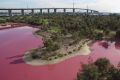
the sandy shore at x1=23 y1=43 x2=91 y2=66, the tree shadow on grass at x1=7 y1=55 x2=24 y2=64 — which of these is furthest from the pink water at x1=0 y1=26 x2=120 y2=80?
the sandy shore at x1=23 y1=43 x2=91 y2=66

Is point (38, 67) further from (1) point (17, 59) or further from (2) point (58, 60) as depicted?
(1) point (17, 59)

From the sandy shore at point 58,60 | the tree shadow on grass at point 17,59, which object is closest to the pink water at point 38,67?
the tree shadow on grass at point 17,59

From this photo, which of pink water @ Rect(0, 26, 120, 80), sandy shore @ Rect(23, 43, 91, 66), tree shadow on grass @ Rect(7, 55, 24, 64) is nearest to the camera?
pink water @ Rect(0, 26, 120, 80)

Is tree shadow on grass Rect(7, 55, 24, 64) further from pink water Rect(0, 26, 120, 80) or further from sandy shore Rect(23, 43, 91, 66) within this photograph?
sandy shore Rect(23, 43, 91, 66)

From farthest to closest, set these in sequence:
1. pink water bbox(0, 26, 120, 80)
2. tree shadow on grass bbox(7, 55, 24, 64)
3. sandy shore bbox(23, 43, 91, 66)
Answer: tree shadow on grass bbox(7, 55, 24, 64), sandy shore bbox(23, 43, 91, 66), pink water bbox(0, 26, 120, 80)

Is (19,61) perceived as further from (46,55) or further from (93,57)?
(93,57)

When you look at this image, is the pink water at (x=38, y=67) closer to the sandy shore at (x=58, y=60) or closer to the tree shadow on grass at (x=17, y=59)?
the tree shadow on grass at (x=17, y=59)

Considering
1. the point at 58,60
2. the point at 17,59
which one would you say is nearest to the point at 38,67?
the point at 58,60

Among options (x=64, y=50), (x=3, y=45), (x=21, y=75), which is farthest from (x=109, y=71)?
(x=3, y=45)

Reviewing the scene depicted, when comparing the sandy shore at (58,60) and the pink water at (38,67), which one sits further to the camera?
the sandy shore at (58,60)

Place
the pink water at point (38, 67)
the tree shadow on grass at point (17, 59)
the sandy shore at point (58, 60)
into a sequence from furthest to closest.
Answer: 1. the tree shadow on grass at point (17, 59)
2. the sandy shore at point (58, 60)
3. the pink water at point (38, 67)

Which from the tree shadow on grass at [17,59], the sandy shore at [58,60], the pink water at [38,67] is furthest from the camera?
the tree shadow on grass at [17,59]
